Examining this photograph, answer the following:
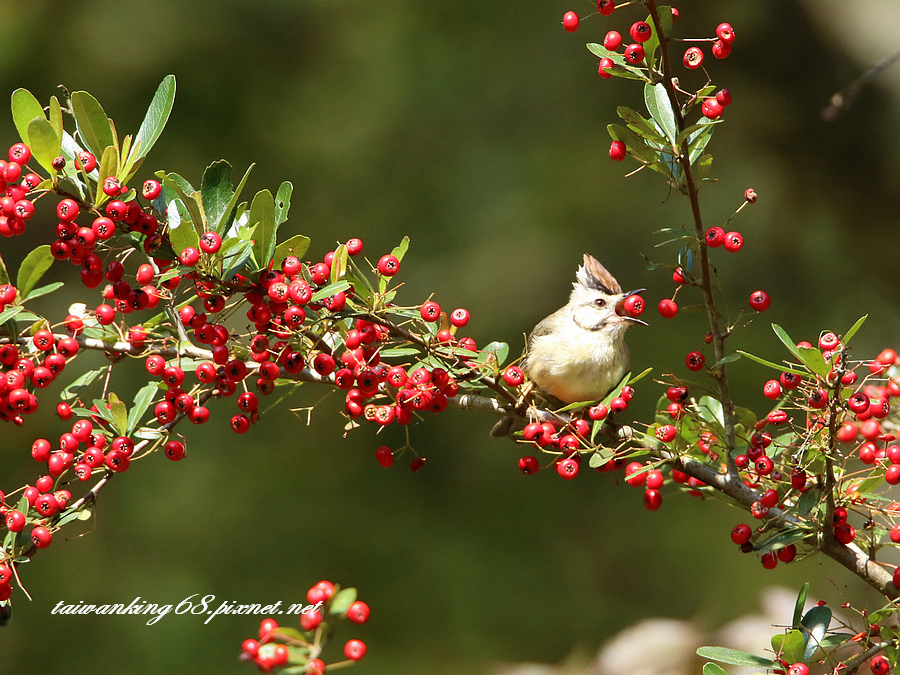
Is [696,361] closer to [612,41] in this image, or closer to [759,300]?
[759,300]

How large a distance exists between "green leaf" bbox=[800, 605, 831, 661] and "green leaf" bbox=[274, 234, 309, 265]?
1.14 m

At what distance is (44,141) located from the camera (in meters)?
1.43

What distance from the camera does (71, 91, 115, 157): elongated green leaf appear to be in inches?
58.6

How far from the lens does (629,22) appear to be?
534 cm

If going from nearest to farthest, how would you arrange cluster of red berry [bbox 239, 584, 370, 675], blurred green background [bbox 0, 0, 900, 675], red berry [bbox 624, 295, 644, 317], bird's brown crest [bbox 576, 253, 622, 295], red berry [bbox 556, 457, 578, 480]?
1. cluster of red berry [bbox 239, 584, 370, 675]
2. red berry [bbox 556, 457, 578, 480]
3. red berry [bbox 624, 295, 644, 317]
4. bird's brown crest [bbox 576, 253, 622, 295]
5. blurred green background [bbox 0, 0, 900, 675]

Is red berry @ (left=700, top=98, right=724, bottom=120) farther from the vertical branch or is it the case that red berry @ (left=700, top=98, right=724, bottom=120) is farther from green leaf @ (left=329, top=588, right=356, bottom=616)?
green leaf @ (left=329, top=588, right=356, bottom=616)

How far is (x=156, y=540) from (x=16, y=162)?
3.89 meters

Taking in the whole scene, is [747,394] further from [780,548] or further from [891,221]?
[780,548]

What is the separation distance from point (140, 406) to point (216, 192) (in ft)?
1.47

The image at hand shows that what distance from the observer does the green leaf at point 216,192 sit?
5.16 ft

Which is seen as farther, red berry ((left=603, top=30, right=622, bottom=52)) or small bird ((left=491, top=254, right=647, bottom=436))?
small bird ((left=491, top=254, right=647, bottom=436))

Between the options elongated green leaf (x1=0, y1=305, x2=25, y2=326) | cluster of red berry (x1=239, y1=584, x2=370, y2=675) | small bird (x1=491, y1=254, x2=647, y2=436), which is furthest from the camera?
small bird (x1=491, y1=254, x2=647, y2=436)

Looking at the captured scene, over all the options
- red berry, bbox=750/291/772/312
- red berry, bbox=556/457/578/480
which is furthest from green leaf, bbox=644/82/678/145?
red berry, bbox=556/457/578/480

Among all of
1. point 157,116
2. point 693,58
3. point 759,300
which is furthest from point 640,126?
point 157,116
